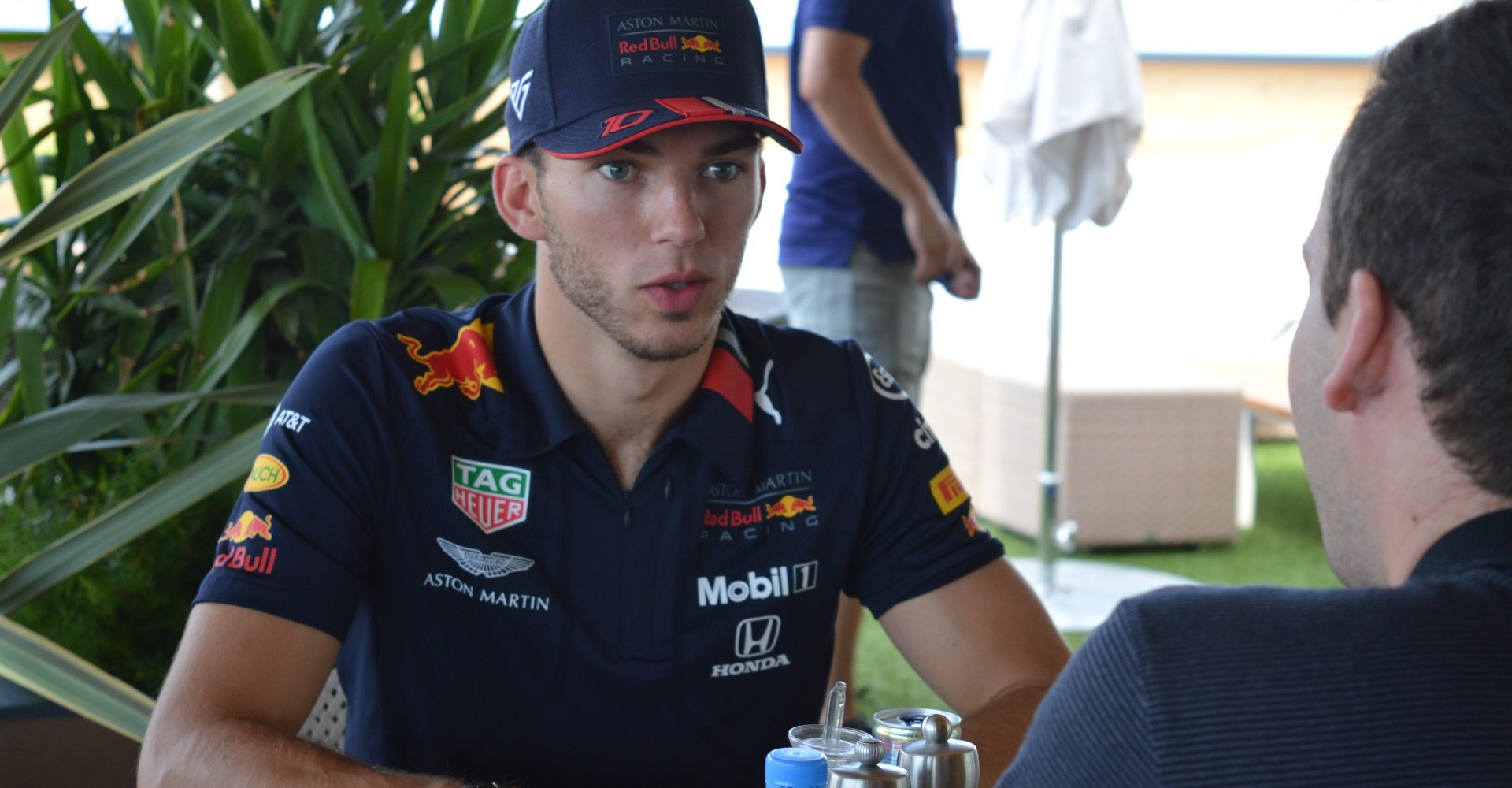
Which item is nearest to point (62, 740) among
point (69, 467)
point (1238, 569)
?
point (69, 467)

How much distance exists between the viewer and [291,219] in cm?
235

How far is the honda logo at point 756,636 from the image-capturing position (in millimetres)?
1432

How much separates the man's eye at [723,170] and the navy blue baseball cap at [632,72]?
0.17ft

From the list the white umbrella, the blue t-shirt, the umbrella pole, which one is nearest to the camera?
the blue t-shirt

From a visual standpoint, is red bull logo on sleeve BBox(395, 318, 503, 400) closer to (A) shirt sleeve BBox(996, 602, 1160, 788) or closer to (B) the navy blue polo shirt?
(B) the navy blue polo shirt

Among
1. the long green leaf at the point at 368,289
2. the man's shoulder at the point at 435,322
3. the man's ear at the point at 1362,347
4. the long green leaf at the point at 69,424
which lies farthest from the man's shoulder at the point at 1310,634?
the long green leaf at the point at 368,289

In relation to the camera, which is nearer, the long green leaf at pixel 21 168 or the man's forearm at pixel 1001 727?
the man's forearm at pixel 1001 727

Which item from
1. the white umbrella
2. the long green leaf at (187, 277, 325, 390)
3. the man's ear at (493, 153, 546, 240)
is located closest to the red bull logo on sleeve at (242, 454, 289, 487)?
the man's ear at (493, 153, 546, 240)

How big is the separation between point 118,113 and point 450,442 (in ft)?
3.81

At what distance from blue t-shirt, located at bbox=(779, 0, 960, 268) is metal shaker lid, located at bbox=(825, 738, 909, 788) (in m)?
1.86

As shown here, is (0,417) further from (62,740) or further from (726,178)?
(726,178)

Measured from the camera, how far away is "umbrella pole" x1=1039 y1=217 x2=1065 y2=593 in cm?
379

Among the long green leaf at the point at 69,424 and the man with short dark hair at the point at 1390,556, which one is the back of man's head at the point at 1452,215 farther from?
the long green leaf at the point at 69,424

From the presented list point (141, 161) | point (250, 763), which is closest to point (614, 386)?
point (250, 763)
